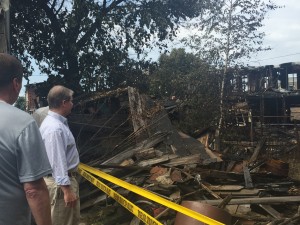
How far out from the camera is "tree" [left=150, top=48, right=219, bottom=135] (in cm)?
1444

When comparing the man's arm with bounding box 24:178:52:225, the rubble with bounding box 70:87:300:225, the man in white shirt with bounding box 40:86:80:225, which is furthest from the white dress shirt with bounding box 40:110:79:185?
the rubble with bounding box 70:87:300:225

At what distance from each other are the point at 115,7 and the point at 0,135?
14608mm

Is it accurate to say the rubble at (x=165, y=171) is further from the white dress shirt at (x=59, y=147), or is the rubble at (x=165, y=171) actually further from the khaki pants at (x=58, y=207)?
the white dress shirt at (x=59, y=147)

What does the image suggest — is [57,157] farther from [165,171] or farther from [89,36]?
[89,36]

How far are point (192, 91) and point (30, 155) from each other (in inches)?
525

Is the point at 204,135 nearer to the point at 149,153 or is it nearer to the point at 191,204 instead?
the point at 149,153

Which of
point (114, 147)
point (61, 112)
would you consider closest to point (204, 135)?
point (114, 147)

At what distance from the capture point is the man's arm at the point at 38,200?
82.6 inches

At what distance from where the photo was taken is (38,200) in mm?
2113

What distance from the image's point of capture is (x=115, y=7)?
15.9 meters

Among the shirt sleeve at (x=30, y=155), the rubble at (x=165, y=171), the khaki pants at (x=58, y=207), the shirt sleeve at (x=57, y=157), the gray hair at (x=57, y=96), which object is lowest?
the rubble at (x=165, y=171)

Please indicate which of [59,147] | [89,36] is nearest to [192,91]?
[89,36]

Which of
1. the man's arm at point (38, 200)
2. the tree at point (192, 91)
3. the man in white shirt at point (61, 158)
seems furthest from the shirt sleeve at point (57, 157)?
the tree at point (192, 91)

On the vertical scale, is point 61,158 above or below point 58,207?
above
